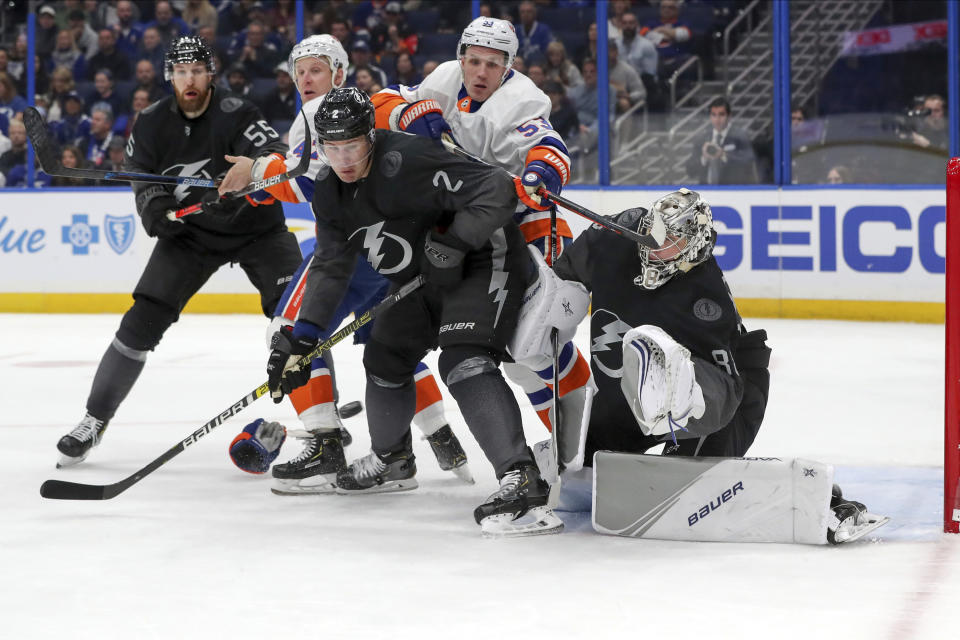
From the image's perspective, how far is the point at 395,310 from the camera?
296 cm

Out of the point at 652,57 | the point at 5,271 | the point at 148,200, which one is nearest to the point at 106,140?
the point at 5,271

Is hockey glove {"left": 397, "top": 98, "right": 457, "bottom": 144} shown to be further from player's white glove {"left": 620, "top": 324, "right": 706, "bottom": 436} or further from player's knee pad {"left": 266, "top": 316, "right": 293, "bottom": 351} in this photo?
player's white glove {"left": 620, "top": 324, "right": 706, "bottom": 436}

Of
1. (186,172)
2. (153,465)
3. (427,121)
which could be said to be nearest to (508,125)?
(427,121)

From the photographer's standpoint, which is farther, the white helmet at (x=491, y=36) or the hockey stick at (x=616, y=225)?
the white helmet at (x=491, y=36)

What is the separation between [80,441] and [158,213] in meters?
0.63

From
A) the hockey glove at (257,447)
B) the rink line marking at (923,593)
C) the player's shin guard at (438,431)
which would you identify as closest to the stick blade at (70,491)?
the hockey glove at (257,447)

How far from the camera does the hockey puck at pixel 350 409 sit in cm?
408

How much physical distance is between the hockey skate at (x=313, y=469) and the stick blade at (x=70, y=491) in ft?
1.33

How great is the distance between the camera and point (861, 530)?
2.54 m

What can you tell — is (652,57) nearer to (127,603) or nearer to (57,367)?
(57,367)

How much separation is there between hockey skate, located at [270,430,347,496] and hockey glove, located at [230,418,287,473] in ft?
0.21

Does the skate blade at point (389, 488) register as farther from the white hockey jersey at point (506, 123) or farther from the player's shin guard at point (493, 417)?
the white hockey jersey at point (506, 123)

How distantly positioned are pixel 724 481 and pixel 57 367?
11.7 ft

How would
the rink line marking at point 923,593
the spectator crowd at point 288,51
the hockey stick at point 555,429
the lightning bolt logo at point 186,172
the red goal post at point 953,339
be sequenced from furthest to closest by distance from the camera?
the spectator crowd at point 288,51 → the lightning bolt logo at point 186,172 → the hockey stick at point 555,429 → the red goal post at point 953,339 → the rink line marking at point 923,593
